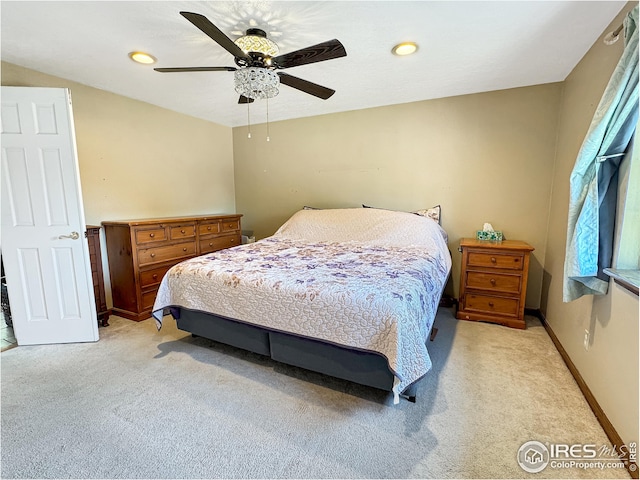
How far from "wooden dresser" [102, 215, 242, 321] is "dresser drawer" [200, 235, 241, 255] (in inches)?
8.2

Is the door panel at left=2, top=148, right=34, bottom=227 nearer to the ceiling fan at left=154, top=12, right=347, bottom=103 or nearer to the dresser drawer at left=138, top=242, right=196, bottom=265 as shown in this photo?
the dresser drawer at left=138, top=242, right=196, bottom=265

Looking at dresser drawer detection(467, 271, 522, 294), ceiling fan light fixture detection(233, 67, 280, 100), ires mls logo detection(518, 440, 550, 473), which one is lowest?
ires mls logo detection(518, 440, 550, 473)

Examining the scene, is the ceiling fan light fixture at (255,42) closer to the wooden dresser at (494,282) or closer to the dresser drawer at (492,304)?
the wooden dresser at (494,282)

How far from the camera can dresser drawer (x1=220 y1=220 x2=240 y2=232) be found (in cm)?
372

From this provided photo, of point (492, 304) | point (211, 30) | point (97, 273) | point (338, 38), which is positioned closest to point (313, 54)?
point (338, 38)

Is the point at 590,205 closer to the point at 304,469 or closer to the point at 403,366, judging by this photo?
the point at 403,366

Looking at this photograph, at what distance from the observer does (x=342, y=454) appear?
130 cm

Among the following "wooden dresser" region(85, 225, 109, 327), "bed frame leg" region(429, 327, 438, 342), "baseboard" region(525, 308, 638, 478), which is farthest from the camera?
"wooden dresser" region(85, 225, 109, 327)

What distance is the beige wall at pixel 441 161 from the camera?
280cm

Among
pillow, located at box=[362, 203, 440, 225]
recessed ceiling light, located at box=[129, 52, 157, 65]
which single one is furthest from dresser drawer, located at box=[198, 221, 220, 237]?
pillow, located at box=[362, 203, 440, 225]

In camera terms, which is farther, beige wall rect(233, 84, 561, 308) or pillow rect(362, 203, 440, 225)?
pillow rect(362, 203, 440, 225)

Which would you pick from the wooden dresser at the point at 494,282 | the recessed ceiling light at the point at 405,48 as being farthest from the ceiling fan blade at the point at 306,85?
the wooden dresser at the point at 494,282

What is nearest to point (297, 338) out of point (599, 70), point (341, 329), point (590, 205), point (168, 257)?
point (341, 329)

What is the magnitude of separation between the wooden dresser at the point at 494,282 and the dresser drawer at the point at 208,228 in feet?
9.57
